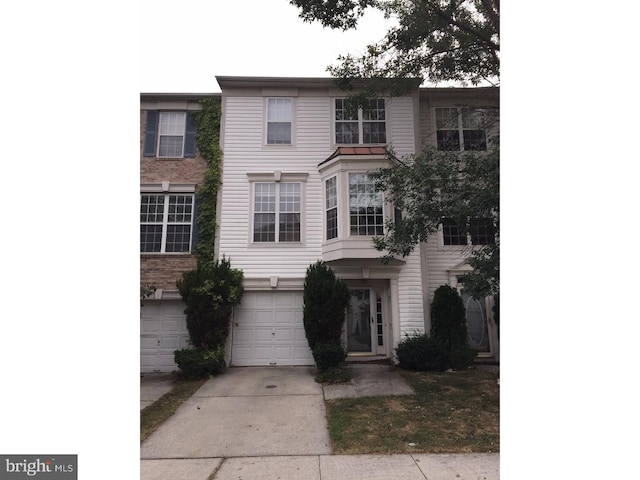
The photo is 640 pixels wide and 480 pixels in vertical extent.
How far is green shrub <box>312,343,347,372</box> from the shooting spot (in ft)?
31.0

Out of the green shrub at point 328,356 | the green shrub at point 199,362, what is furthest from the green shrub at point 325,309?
the green shrub at point 199,362

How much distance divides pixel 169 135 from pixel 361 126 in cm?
637

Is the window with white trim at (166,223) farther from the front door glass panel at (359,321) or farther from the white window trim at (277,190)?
the front door glass panel at (359,321)

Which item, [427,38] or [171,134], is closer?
[427,38]

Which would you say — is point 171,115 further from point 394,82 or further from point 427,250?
point 427,250

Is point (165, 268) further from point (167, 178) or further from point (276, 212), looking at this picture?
point (276, 212)

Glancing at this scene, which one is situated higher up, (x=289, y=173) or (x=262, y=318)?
(x=289, y=173)

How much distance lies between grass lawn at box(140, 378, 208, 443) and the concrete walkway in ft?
0.54

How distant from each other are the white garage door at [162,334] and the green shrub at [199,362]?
1246mm

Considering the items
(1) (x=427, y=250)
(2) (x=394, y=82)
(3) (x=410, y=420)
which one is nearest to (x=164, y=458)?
(3) (x=410, y=420)

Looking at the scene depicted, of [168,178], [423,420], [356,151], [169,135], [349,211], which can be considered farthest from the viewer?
[169,135]

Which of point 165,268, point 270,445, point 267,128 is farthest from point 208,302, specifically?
point 267,128

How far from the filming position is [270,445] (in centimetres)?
542

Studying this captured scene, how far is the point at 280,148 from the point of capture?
11.8 meters
